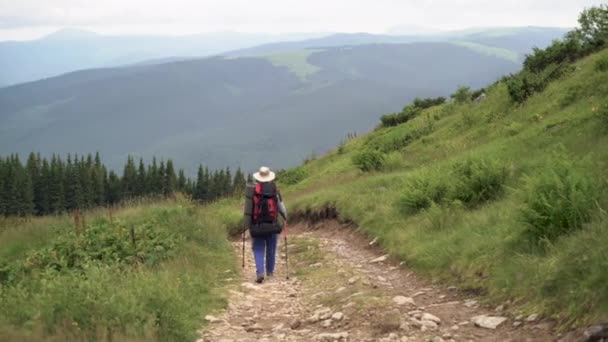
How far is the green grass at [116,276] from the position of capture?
6.28m

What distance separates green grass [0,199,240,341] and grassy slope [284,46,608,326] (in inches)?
151

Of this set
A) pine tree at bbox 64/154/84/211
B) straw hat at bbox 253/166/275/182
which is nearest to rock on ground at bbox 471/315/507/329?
straw hat at bbox 253/166/275/182

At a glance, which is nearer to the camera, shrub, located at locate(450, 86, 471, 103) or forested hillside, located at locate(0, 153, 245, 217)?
shrub, located at locate(450, 86, 471, 103)

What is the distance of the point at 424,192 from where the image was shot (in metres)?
13.1

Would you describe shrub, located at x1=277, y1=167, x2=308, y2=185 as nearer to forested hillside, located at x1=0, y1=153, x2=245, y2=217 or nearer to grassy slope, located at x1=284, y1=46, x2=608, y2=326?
grassy slope, located at x1=284, y1=46, x2=608, y2=326

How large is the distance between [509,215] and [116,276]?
6205mm

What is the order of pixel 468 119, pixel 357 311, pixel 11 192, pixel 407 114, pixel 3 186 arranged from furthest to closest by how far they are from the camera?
pixel 3 186
pixel 11 192
pixel 407 114
pixel 468 119
pixel 357 311

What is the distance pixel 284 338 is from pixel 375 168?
1613 cm

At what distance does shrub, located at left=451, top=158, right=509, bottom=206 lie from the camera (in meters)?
11.9

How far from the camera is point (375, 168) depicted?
22781 mm

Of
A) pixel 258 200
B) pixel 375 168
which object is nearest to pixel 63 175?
pixel 375 168

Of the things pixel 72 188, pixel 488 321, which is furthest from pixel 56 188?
pixel 488 321

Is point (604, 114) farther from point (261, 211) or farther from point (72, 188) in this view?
point (72, 188)

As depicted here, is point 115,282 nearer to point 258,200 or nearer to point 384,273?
point 258,200
